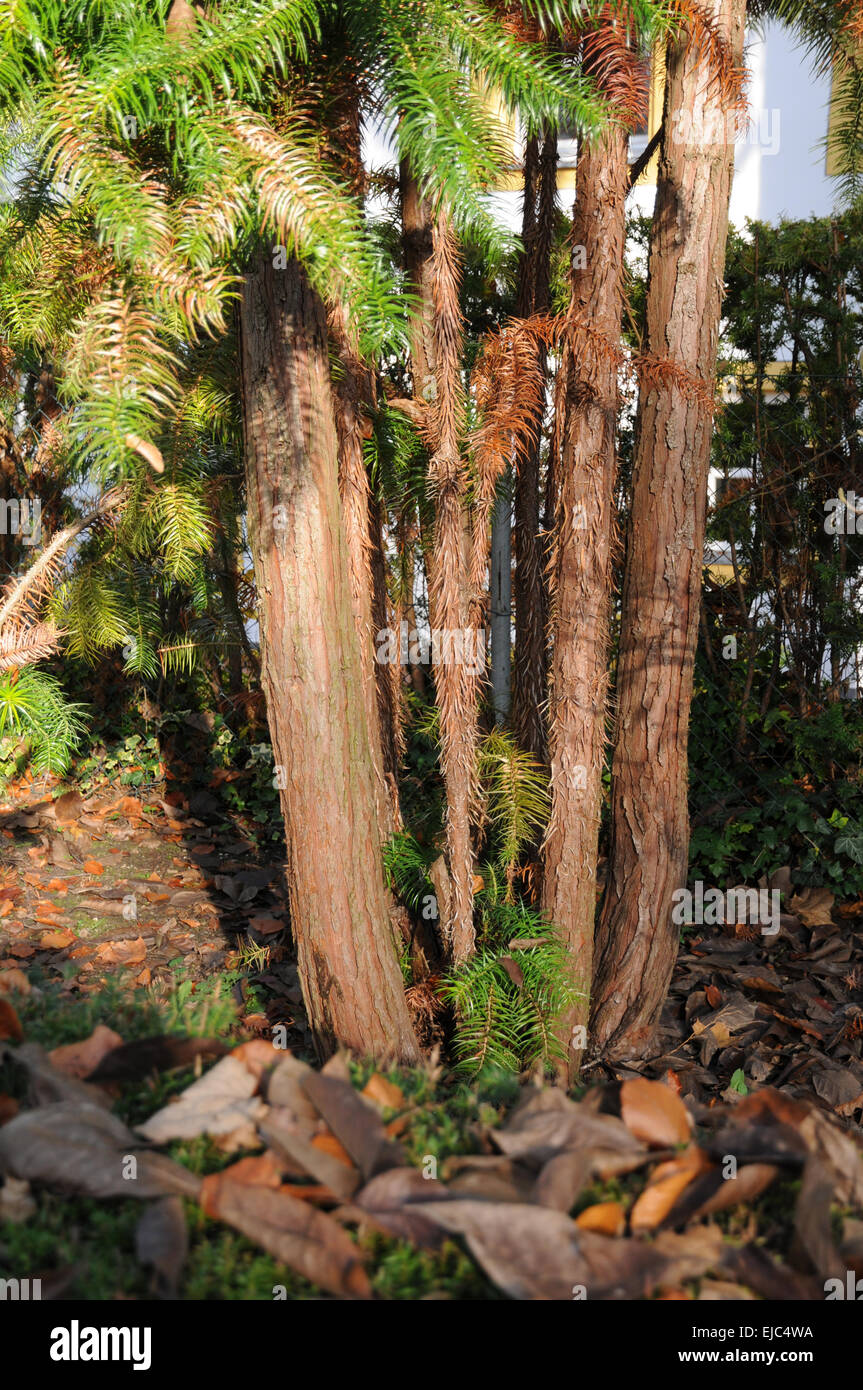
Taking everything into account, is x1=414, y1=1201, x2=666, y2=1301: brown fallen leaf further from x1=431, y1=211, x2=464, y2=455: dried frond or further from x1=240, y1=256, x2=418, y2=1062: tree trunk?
x1=431, y1=211, x2=464, y2=455: dried frond

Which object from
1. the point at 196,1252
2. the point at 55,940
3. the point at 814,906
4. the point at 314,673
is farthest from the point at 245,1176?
the point at 814,906

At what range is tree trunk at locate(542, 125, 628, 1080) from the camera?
303cm

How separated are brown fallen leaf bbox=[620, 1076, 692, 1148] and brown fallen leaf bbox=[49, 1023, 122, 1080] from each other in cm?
77

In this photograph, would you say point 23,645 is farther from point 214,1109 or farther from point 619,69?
point 619,69

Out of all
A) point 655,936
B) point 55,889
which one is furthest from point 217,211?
point 55,889

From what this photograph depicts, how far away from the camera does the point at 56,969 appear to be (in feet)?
12.7

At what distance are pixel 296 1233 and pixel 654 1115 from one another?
543 millimetres

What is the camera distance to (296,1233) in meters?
1.24

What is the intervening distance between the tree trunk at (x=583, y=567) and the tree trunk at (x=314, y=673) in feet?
1.99

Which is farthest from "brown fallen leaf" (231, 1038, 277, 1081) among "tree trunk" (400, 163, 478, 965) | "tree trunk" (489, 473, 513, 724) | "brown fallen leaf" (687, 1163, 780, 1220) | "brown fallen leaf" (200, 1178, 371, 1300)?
"tree trunk" (489, 473, 513, 724)

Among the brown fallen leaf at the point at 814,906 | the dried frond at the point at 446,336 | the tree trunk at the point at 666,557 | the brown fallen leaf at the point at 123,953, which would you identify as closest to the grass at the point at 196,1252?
the dried frond at the point at 446,336

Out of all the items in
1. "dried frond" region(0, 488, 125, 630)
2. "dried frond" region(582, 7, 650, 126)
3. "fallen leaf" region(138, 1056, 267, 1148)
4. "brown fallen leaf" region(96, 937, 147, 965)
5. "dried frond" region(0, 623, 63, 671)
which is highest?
"dried frond" region(582, 7, 650, 126)

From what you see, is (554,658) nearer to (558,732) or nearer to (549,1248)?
(558,732)
